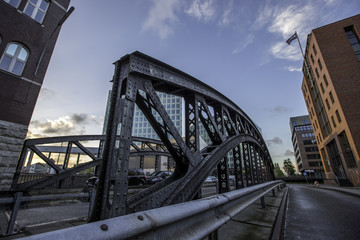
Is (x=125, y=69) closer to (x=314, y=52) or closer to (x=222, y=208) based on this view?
(x=222, y=208)

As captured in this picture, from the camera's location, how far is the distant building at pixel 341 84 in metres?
23.9

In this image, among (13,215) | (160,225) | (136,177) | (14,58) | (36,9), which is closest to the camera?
(160,225)

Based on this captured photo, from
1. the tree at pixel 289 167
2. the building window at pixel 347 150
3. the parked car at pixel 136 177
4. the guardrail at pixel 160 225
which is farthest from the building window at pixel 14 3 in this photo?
the tree at pixel 289 167

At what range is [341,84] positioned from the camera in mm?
25609

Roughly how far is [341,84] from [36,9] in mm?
37773

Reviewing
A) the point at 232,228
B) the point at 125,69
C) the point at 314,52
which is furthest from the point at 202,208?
the point at 314,52

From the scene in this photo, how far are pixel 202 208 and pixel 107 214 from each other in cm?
157

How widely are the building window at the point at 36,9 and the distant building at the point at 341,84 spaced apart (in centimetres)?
3669

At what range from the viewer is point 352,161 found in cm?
2489

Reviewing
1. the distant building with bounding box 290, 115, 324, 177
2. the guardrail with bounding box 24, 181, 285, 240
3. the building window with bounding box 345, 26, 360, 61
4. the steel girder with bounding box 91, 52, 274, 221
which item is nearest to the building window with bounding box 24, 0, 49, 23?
the steel girder with bounding box 91, 52, 274, 221

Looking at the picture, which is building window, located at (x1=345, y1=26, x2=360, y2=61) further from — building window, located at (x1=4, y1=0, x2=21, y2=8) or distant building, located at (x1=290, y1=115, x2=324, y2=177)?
distant building, located at (x1=290, y1=115, x2=324, y2=177)

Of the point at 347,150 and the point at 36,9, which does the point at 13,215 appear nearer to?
the point at 36,9

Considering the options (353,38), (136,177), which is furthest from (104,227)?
(353,38)

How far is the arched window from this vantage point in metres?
10.0
